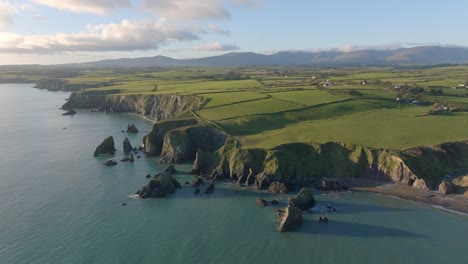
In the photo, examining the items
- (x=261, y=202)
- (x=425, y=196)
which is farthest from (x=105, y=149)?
(x=425, y=196)

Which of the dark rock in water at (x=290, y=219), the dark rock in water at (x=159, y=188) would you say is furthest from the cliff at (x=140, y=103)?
the dark rock in water at (x=290, y=219)

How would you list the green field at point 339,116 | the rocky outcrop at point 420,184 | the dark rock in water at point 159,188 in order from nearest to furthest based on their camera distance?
the rocky outcrop at point 420,184 < the dark rock in water at point 159,188 < the green field at point 339,116

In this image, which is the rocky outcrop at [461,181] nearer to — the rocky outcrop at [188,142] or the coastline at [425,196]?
the coastline at [425,196]

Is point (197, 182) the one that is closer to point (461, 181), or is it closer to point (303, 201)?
point (303, 201)

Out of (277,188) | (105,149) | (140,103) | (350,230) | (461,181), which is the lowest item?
(350,230)

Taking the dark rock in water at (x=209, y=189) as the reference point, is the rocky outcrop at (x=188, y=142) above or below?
above

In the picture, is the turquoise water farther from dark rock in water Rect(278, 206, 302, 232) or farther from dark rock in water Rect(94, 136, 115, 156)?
dark rock in water Rect(94, 136, 115, 156)
